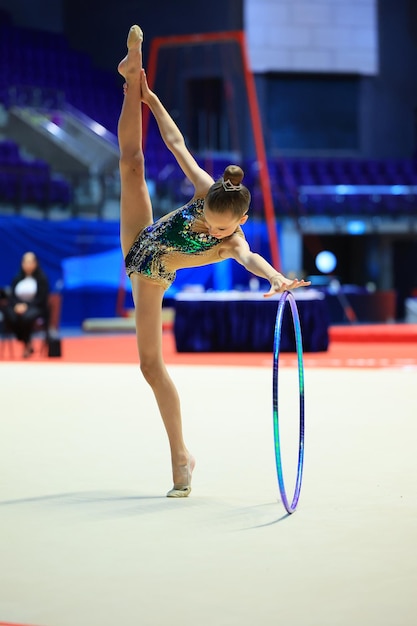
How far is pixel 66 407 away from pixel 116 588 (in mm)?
3649

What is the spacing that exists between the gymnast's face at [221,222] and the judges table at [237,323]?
22.7 ft

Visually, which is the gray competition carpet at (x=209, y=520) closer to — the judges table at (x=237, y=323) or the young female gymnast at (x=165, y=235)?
the young female gymnast at (x=165, y=235)

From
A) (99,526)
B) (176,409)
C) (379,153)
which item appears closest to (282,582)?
(99,526)

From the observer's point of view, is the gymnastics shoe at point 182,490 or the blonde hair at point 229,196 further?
the gymnastics shoe at point 182,490

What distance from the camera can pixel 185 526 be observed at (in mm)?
2812

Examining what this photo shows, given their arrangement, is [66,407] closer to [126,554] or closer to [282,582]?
[126,554]

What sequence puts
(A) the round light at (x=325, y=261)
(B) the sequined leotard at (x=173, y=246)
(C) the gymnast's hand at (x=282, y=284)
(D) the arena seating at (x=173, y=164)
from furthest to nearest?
(A) the round light at (x=325, y=261), (D) the arena seating at (x=173, y=164), (B) the sequined leotard at (x=173, y=246), (C) the gymnast's hand at (x=282, y=284)

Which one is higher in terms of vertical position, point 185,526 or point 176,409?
point 176,409

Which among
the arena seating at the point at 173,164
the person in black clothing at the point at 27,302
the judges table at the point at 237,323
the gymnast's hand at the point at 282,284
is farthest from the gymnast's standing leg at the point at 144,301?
the arena seating at the point at 173,164

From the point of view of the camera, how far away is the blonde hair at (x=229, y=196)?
2.93m

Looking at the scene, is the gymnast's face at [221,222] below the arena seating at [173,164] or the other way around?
below

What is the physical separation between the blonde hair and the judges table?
6975mm

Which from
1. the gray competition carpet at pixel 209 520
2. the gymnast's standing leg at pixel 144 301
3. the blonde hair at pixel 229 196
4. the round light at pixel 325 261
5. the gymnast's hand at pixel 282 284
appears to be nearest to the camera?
the gray competition carpet at pixel 209 520

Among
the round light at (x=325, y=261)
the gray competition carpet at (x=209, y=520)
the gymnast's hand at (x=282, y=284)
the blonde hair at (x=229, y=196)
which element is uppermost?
the round light at (x=325, y=261)
